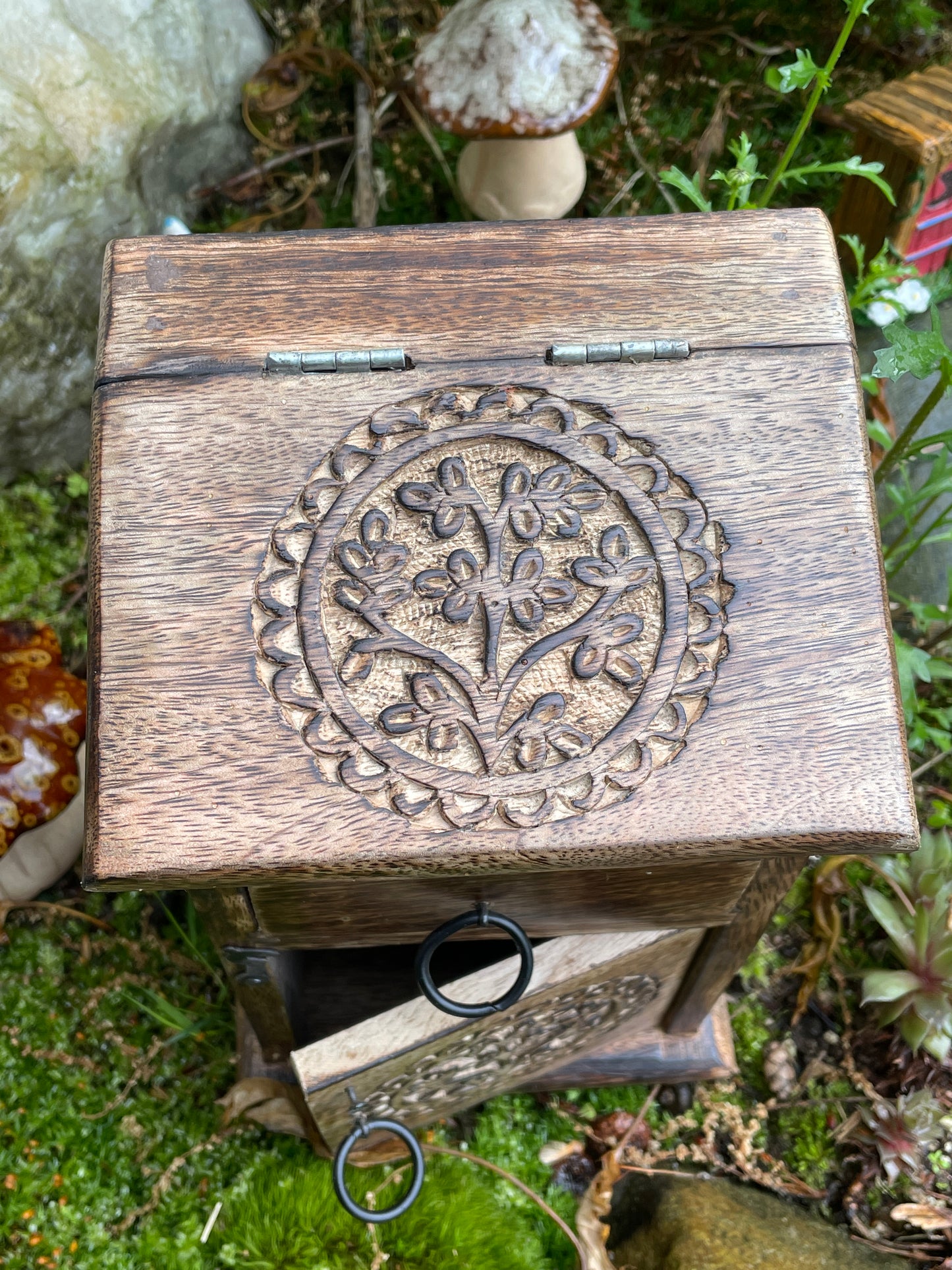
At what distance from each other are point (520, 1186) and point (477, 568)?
114 centimetres

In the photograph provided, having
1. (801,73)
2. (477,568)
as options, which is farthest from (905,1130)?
(801,73)

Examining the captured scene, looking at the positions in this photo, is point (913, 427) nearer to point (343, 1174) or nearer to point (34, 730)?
point (343, 1174)

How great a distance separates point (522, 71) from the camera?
1.59m

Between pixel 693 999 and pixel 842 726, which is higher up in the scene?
pixel 842 726

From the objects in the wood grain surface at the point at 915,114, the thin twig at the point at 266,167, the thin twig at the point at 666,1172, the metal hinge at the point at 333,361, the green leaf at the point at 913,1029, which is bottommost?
the thin twig at the point at 666,1172

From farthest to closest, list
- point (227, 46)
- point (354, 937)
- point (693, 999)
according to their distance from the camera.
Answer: point (227, 46)
point (693, 999)
point (354, 937)

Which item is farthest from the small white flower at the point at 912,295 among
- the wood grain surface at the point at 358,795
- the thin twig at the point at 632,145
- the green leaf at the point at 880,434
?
the wood grain surface at the point at 358,795

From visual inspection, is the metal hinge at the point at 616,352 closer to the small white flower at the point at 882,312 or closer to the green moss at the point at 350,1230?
the small white flower at the point at 882,312

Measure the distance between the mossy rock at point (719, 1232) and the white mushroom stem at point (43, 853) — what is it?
3.87ft

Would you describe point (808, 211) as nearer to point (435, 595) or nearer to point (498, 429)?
point (498, 429)

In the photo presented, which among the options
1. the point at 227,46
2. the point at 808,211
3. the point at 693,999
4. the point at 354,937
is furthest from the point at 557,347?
the point at 227,46

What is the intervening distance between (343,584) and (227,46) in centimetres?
188

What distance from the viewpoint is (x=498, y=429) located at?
1120 mm

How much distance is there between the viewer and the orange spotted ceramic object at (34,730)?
66.7 inches
